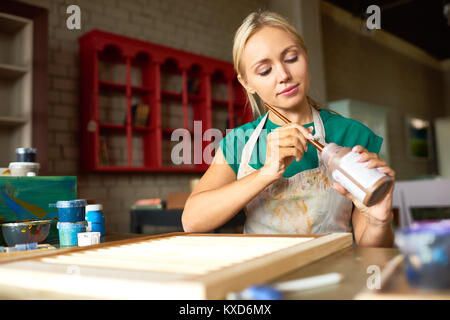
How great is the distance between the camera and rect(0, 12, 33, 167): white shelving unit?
267 cm

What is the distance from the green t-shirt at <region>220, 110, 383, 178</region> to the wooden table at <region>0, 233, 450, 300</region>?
552mm

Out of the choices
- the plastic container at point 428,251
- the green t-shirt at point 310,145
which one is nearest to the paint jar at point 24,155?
the green t-shirt at point 310,145

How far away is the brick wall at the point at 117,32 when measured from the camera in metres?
3.23

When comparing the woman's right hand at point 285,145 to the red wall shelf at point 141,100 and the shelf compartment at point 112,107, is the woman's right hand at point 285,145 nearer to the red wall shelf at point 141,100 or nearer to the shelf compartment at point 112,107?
the red wall shelf at point 141,100

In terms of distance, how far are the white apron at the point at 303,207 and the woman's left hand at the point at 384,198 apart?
220 mm

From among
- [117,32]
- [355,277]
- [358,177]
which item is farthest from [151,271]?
[117,32]

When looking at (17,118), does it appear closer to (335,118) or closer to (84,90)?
(84,90)

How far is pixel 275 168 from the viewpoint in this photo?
1.03 m

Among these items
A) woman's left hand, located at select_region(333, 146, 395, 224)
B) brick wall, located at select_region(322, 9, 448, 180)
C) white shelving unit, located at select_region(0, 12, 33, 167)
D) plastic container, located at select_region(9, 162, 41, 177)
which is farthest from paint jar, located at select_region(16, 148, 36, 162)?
brick wall, located at select_region(322, 9, 448, 180)

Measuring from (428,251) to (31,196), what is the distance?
116 centimetres

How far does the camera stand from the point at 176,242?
87 cm

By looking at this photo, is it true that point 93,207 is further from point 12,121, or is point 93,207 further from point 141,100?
point 141,100

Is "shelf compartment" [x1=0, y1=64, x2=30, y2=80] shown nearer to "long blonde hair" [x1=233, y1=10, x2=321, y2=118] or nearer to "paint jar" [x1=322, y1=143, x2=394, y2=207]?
"long blonde hair" [x1=233, y1=10, x2=321, y2=118]
